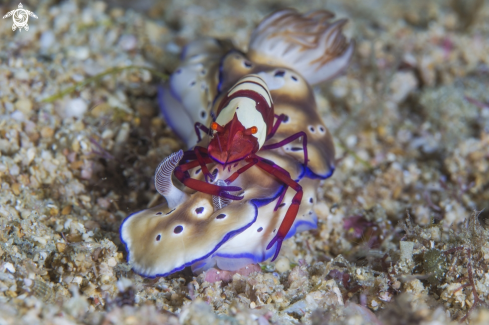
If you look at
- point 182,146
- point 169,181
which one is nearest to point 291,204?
point 169,181

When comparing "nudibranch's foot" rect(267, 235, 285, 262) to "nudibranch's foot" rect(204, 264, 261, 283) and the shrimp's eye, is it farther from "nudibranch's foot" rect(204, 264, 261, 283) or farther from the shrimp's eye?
the shrimp's eye

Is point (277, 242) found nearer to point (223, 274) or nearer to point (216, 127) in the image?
point (223, 274)

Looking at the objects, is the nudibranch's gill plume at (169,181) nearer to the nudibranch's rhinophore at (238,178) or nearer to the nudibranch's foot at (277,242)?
the nudibranch's rhinophore at (238,178)

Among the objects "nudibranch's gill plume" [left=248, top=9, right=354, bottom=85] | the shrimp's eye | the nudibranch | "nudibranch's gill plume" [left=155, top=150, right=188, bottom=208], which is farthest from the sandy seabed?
the shrimp's eye

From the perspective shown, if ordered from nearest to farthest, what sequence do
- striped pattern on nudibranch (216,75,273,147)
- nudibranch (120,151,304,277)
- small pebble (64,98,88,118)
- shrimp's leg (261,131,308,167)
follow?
nudibranch (120,151,304,277), striped pattern on nudibranch (216,75,273,147), shrimp's leg (261,131,308,167), small pebble (64,98,88,118)

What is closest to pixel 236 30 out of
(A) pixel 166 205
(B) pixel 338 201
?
(B) pixel 338 201
